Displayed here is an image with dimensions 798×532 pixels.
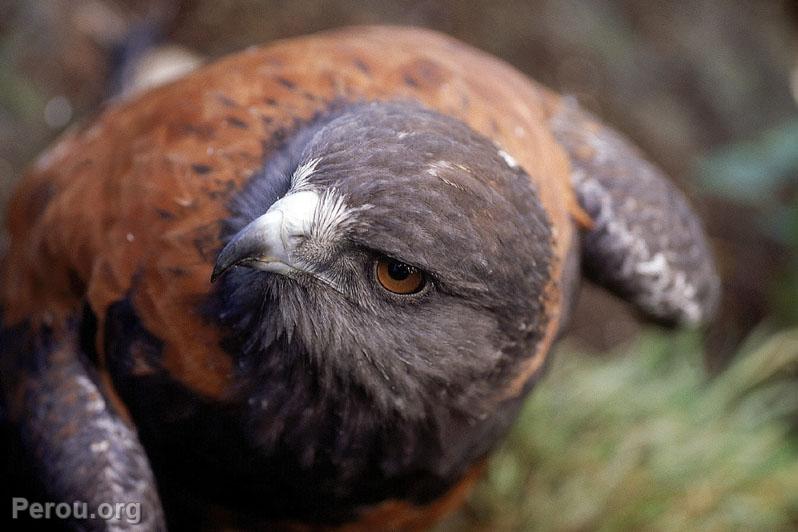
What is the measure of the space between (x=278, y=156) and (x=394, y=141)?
53 cm

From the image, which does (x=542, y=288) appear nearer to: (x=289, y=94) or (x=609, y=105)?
(x=289, y=94)

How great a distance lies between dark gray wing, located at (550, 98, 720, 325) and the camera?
3727 mm

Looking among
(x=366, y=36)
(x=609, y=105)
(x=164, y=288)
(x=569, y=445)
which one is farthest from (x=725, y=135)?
(x=164, y=288)

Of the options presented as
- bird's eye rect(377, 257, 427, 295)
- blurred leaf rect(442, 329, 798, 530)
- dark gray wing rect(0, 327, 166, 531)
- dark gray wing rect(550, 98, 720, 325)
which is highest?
bird's eye rect(377, 257, 427, 295)

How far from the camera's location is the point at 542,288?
2.60 metres

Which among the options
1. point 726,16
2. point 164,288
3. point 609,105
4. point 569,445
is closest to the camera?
point 164,288

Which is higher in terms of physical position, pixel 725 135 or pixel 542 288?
pixel 542 288

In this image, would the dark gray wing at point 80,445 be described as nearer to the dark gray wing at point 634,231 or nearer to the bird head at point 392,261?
the bird head at point 392,261

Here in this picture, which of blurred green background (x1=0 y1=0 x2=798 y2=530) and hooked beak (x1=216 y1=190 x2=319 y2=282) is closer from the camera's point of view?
hooked beak (x1=216 y1=190 x2=319 y2=282)

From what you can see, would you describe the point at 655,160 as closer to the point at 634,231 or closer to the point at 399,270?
the point at 634,231

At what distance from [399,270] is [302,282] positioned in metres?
0.31

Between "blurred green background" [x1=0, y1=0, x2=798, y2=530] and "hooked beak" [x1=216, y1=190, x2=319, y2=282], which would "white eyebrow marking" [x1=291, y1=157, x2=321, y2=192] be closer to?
"hooked beak" [x1=216, y1=190, x2=319, y2=282]

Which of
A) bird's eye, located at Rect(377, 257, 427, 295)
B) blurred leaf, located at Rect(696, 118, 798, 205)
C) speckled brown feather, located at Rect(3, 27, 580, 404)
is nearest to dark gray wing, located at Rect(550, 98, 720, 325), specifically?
speckled brown feather, located at Rect(3, 27, 580, 404)

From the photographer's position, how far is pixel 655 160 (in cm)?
742
